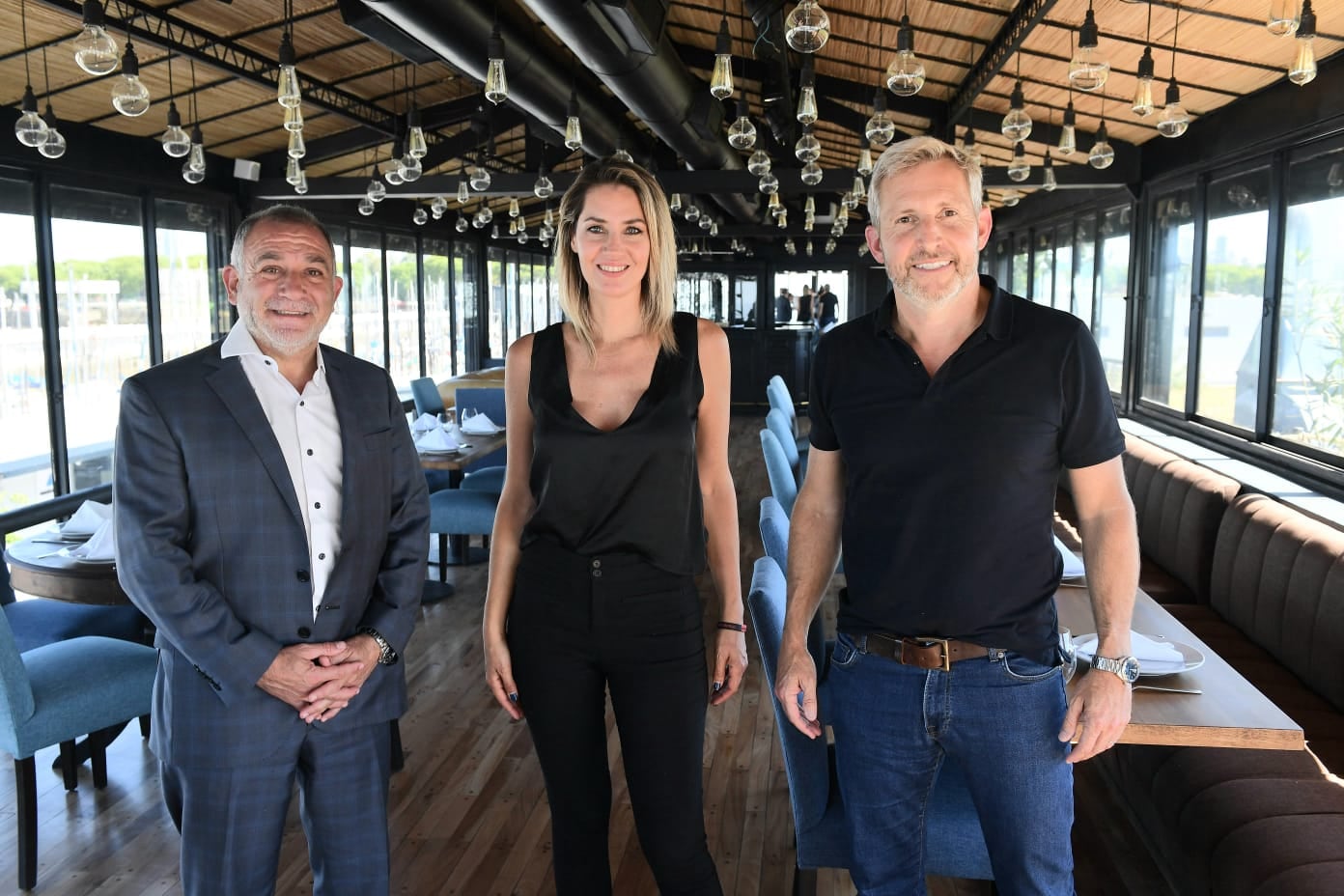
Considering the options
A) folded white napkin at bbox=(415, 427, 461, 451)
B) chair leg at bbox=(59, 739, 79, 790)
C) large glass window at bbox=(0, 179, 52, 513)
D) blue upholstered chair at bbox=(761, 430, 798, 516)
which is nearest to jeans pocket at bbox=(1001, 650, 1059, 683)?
A: blue upholstered chair at bbox=(761, 430, 798, 516)

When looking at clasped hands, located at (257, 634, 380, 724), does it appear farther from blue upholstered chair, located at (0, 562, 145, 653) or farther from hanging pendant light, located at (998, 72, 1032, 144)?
hanging pendant light, located at (998, 72, 1032, 144)

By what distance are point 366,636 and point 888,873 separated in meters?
1.07

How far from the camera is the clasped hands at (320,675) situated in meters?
1.80

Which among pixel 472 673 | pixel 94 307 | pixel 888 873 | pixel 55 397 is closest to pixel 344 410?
pixel 888 873

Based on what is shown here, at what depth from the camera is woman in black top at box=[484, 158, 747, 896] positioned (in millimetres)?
1785

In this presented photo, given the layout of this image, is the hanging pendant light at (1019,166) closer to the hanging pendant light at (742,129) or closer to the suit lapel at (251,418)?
the hanging pendant light at (742,129)

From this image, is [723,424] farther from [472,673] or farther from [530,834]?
[472,673]

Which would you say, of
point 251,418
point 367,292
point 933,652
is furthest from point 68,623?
point 367,292

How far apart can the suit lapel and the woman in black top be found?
0.39 meters

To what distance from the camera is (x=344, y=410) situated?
6.30 feet

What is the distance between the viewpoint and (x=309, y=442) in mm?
1879

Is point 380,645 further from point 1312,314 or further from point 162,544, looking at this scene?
point 1312,314

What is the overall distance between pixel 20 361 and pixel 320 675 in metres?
6.23

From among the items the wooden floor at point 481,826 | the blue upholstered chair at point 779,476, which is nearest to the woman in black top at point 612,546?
the wooden floor at point 481,826
